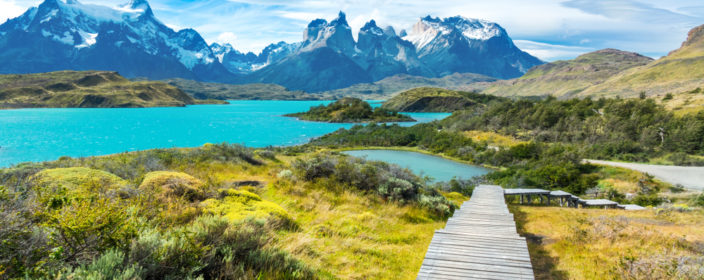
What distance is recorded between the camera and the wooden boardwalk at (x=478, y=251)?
21.1 ft

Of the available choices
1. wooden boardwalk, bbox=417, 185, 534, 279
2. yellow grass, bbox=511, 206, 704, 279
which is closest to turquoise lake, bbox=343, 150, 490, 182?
yellow grass, bbox=511, 206, 704, 279

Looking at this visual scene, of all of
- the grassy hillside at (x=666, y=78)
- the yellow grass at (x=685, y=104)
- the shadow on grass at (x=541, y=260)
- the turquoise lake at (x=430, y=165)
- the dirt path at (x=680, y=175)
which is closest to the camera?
the shadow on grass at (x=541, y=260)

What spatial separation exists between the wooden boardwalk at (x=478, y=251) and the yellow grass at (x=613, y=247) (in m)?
0.94

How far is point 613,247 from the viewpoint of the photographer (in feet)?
28.4

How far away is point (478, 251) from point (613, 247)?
428cm

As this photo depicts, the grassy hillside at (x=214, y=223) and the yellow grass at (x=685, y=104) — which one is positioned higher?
the yellow grass at (x=685, y=104)

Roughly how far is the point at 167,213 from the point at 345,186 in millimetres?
8749

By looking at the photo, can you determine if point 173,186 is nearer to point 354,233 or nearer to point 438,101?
point 354,233

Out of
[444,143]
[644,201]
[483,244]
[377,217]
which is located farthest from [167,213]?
[444,143]

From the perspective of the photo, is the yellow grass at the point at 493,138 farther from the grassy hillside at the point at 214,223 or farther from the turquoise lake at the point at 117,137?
the grassy hillside at the point at 214,223

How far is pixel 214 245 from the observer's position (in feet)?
16.6

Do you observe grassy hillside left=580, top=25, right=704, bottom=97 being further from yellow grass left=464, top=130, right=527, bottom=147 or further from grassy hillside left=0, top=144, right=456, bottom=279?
grassy hillside left=0, top=144, right=456, bottom=279

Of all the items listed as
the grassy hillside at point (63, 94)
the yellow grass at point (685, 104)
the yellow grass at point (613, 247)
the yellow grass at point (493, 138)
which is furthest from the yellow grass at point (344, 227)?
the grassy hillside at point (63, 94)

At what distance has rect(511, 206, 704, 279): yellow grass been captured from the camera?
634 centimetres
